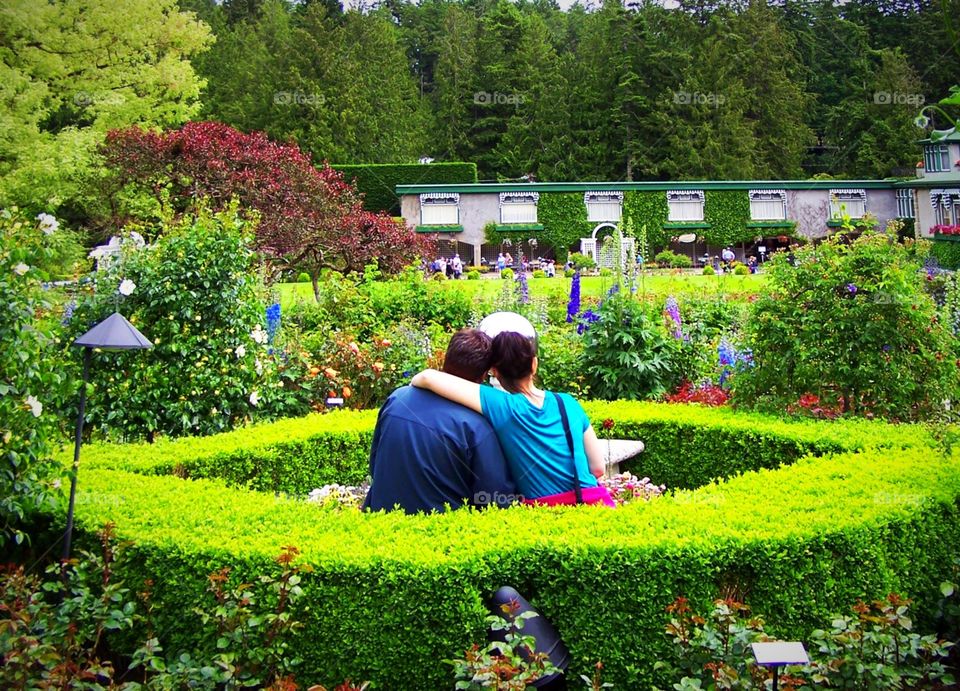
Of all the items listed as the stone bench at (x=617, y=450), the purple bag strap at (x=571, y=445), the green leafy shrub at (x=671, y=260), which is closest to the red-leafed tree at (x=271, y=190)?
the stone bench at (x=617, y=450)

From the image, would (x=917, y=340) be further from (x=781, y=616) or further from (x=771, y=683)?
(x=771, y=683)

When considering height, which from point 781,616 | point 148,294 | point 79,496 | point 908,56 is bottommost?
point 781,616

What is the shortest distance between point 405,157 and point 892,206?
22338 mm

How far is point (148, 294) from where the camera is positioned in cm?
634

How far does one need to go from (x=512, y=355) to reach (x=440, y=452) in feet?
1.81

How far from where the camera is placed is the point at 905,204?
37.3 meters

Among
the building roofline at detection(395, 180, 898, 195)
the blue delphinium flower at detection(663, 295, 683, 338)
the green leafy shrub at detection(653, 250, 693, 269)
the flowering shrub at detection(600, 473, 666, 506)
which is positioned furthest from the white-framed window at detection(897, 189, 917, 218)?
the flowering shrub at detection(600, 473, 666, 506)

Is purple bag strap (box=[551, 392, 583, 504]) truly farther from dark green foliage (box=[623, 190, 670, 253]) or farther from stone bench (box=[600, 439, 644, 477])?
dark green foliage (box=[623, 190, 670, 253])

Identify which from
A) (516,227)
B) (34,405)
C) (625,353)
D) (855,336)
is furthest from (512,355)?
(516,227)

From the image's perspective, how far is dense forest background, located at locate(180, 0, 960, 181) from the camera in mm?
37031

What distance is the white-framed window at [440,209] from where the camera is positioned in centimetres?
3584

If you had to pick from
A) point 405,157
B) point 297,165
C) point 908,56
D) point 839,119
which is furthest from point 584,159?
point 297,165

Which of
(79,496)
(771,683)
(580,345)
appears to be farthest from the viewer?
(580,345)

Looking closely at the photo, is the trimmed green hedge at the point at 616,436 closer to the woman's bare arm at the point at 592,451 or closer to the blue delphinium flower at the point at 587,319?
the blue delphinium flower at the point at 587,319
